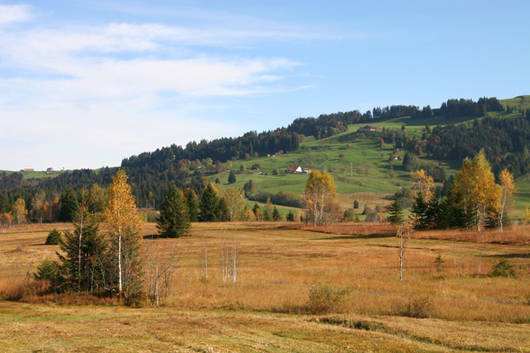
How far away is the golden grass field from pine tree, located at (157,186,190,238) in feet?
90.0

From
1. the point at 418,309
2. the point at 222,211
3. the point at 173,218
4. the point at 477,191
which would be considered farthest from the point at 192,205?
the point at 418,309

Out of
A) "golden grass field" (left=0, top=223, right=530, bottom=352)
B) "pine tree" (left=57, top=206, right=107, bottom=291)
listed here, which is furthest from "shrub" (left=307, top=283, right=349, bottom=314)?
"pine tree" (left=57, top=206, right=107, bottom=291)

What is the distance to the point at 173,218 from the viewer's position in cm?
8956

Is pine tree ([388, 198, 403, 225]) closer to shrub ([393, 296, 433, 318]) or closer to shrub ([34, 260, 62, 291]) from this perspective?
shrub ([393, 296, 433, 318])

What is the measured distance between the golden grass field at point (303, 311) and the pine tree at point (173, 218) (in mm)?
27428

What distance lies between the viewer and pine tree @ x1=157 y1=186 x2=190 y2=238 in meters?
89.5

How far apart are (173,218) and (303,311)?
64920mm

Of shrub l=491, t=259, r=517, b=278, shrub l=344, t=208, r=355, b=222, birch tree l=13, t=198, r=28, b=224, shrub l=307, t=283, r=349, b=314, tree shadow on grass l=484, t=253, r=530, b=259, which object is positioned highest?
shrub l=307, t=283, r=349, b=314

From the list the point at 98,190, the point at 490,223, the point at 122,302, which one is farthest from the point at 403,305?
the point at 98,190

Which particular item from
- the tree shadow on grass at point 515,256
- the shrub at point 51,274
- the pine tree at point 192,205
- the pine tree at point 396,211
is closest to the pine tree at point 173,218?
the pine tree at point 192,205

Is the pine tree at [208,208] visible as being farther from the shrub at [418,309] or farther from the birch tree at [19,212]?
the shrub at [418,309]

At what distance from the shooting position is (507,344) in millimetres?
16938

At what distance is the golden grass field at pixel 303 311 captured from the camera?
17106mm

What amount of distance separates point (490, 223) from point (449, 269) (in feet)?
160
